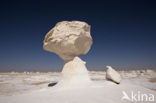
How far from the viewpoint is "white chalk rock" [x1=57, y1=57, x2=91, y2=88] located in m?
9.84

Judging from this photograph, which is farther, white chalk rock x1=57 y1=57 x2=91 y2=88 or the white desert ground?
white chalk rock x1=57 y1=57 x2=91 y2=88

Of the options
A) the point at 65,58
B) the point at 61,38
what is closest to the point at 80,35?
the point at 61,38

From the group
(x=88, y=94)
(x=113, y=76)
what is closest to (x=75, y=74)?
(x=113, y=76)

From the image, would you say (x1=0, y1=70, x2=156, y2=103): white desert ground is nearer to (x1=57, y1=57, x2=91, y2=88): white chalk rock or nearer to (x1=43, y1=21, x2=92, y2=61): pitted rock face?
(x1=57, y1=57, x2=91, y2=88): white chalk rock

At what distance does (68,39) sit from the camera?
10.2 meters

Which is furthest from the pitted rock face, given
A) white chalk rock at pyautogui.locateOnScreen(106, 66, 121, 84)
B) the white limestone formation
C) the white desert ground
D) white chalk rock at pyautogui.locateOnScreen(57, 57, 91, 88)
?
white chalk rock at pyautogui.locateOnScreen(106, 66, 121, 84)

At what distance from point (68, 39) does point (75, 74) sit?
268 centimetres

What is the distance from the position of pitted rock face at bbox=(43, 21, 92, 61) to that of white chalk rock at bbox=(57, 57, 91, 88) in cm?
69

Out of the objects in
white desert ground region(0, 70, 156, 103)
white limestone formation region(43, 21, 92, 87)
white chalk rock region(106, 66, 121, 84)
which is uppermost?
white limestone formation region(43, 21, 92, 87)

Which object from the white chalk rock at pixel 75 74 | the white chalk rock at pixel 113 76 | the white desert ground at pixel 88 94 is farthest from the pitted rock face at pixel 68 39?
the white chalk rock at pixel 113 76

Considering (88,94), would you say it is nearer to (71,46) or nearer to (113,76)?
(113,76)

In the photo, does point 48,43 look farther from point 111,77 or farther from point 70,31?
point 111,77

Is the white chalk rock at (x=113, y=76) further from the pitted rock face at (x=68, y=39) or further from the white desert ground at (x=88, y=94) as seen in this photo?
the pitted rock face at (x=68, y=39)

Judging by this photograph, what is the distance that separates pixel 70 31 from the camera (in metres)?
10.3
